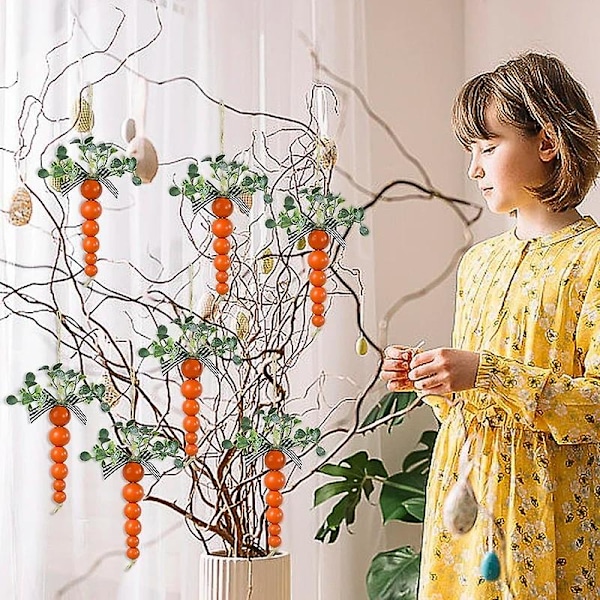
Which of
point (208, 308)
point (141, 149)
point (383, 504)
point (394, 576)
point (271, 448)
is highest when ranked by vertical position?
point (141, 149)

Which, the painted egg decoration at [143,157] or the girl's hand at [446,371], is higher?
the painted egg decoration at [143,157]

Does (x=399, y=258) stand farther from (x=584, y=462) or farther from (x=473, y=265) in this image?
(x=584, y=462)

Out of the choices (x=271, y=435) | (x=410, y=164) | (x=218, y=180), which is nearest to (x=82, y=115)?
(x=218, y=180)

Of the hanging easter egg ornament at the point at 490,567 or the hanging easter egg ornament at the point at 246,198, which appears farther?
the hanging easter egg ornament at the point at 246,198

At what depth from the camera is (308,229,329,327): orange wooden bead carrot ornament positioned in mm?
1749

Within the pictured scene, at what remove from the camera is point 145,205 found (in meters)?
2.25

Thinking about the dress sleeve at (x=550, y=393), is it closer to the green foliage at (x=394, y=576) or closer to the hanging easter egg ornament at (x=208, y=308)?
the hanging easter egg ornament at (x=208, y=308)

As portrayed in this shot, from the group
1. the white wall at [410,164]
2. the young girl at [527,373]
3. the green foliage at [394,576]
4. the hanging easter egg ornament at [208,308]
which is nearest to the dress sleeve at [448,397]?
the young girl at [527,373]

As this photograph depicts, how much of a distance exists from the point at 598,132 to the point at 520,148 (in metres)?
0.13

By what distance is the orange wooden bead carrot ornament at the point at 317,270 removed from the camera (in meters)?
1.75

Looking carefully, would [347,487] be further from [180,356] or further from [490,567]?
[490,567]

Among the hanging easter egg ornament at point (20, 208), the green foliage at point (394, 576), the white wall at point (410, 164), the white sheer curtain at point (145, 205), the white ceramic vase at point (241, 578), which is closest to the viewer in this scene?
the hanging easter egg ornament at point (20, 208)

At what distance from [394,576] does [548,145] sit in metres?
1.11

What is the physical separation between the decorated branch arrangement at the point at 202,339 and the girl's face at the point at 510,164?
138 millimetres
